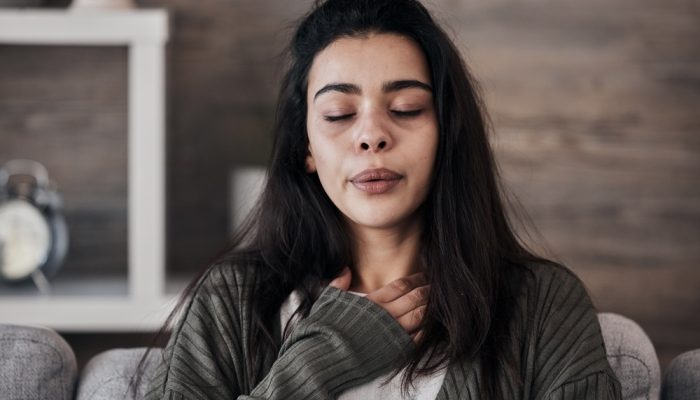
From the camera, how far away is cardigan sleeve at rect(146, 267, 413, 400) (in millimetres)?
1367

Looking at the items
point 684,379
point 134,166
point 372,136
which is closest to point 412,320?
point 372,136

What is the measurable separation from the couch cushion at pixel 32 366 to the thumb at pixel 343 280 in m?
0.41

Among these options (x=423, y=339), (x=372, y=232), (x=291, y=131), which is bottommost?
(x=423, y=339)

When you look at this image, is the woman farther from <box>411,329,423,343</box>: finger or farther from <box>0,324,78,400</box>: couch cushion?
<box>0,324,78,400</box>: couch cushion

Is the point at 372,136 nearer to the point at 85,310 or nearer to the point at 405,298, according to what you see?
the point at 405,298

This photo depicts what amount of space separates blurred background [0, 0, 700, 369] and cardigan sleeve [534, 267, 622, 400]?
116 centimetres

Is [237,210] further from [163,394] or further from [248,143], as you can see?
[163,394]

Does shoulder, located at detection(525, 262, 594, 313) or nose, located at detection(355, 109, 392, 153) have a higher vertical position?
nose, located at detection(355, 109, 392, 153)

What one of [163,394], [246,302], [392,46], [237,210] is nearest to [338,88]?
[392,46]

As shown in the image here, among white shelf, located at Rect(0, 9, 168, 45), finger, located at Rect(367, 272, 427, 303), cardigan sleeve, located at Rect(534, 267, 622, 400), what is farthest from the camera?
white shelf, located at Rect(0, 9, 168, 45)

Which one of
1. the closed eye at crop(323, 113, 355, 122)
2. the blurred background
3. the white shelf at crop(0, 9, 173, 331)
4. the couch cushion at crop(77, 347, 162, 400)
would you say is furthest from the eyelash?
the blurred background

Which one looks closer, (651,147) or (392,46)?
(392,46)

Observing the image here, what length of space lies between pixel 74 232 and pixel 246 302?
50.0 inches

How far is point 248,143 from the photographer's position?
260 centimetres
